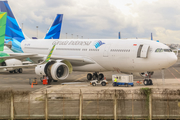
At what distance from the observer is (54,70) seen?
26.9 metres

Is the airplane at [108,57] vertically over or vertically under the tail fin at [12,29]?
under

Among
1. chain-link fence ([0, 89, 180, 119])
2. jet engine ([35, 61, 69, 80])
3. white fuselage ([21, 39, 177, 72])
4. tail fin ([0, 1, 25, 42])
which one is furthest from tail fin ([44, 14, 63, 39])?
chain-link fence ([0, 89, 180, 119])

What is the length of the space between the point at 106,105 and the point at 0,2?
30056mm

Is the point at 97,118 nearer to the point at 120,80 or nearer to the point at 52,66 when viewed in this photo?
the point at 120,80

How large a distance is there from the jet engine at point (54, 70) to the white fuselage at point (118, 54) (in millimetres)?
2220

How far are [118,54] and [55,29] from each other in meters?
28.1

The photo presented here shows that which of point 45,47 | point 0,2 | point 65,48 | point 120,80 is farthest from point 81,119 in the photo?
point 0,2

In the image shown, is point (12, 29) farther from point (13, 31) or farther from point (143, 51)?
point (143, 51)

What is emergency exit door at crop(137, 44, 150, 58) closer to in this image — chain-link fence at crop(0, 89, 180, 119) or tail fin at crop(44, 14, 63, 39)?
chain-link fence at crop(0, 89, 180, 119)

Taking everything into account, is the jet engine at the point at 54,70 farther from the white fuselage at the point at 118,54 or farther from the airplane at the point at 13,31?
the airplane at the point at 13,31

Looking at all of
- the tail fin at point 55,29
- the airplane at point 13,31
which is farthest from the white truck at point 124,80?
the tail fin at point 55,29

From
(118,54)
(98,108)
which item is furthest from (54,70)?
(98,108)

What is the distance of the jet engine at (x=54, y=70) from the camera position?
26969 mm

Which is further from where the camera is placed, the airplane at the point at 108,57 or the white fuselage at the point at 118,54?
the airplane at the point at 108,57
